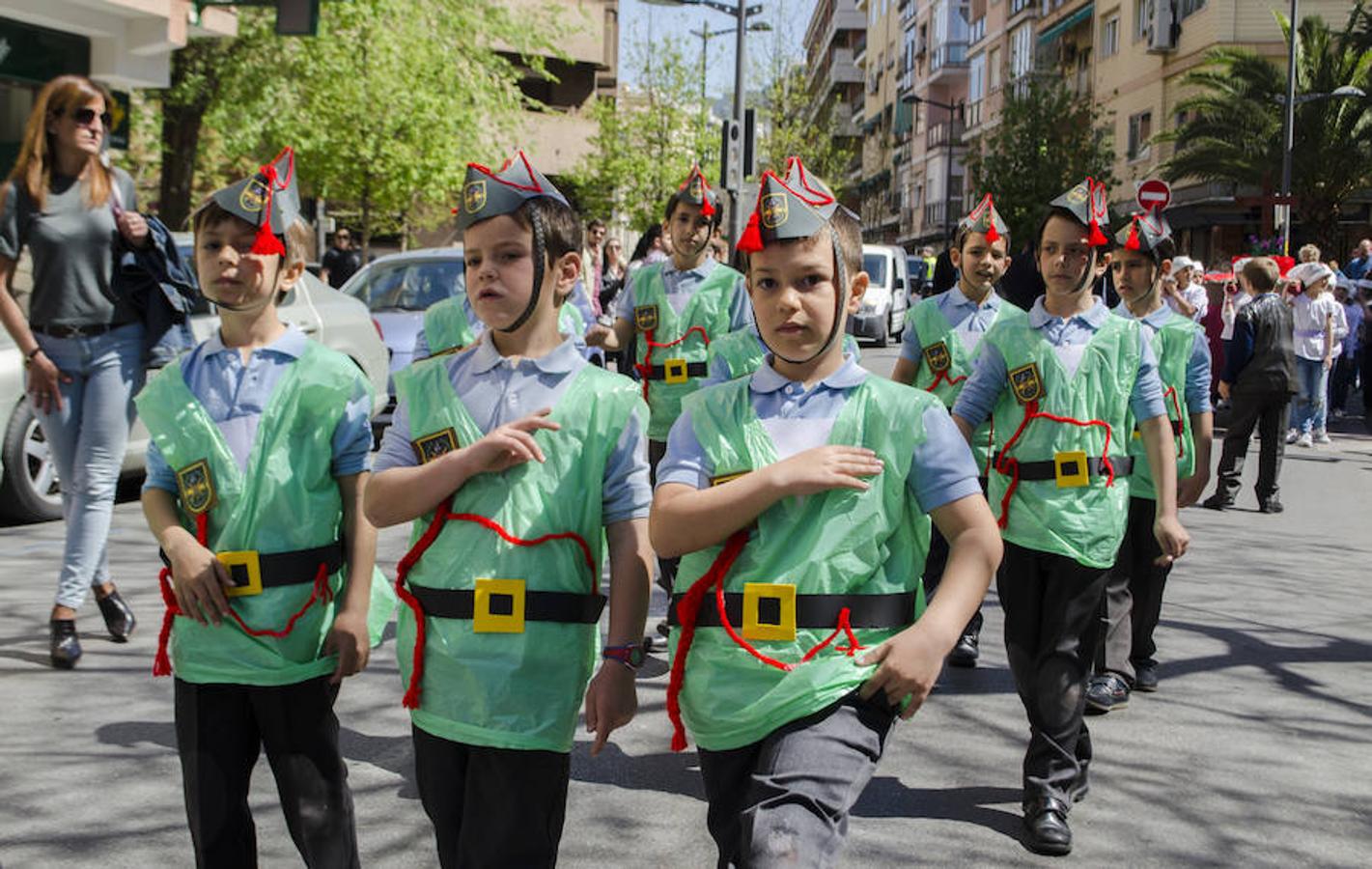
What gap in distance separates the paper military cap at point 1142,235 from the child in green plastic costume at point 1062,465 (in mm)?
1381

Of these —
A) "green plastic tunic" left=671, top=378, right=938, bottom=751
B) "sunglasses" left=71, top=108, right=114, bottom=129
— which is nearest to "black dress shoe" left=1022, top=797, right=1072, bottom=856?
"green plastic tunic" left=671, top=378, right=938, bottom=751

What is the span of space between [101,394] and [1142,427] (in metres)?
3.75

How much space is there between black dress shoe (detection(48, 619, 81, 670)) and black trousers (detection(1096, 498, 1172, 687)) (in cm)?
384

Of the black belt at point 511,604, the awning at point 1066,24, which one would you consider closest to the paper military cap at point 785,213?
the black belt at point 511,604

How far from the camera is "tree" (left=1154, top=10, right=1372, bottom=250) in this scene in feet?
111

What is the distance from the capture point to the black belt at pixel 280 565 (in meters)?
3.26

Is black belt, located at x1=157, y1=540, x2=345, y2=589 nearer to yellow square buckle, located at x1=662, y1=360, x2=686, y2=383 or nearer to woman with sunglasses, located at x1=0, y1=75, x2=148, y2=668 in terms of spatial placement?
woman with sunglasses, located at x1=0, y1=75, x2=148, y2=668

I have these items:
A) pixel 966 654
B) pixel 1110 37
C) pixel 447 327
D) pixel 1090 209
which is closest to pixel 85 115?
pixel 447 327

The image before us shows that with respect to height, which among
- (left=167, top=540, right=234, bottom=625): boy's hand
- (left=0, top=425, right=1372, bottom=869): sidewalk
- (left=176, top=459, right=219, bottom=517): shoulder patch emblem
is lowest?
(left=0, top=425, right=1372, bottom=869): sidewalk

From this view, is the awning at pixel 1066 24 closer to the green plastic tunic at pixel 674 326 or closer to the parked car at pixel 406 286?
the parked car at pixel 406 286

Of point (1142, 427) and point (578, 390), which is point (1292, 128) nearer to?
point (1142, 427)

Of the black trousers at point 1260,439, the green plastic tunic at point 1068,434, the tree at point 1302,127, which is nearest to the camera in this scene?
the green plastic tunic at point 1068,434

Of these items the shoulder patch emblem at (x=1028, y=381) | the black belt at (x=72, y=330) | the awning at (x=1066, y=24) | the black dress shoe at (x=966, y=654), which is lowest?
the black dress shoe at (x=966, y=654)

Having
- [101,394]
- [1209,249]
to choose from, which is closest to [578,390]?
[101,394]
